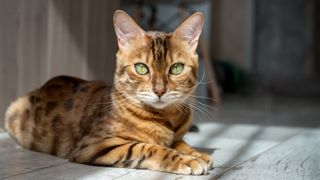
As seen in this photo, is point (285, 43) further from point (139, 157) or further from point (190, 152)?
point (139, 157)

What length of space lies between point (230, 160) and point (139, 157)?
49cm

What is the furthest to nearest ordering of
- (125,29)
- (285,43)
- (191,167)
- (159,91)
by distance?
1. (285,43)
2. (125,29)
3. (159,91)
4. (191,167)

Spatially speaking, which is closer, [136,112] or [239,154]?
[136,112]

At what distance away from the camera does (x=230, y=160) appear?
2.30m

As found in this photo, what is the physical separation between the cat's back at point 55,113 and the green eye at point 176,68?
0.36 meters

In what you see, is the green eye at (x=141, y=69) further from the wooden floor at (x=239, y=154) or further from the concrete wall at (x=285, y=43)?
the concrete wall at (x=285, y=43)

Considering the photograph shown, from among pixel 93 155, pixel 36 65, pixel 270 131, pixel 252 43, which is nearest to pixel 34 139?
pixel 93 155

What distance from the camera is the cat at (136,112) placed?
2.00 metres

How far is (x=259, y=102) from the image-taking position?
19.3 feet

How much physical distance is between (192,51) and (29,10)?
1246 mm

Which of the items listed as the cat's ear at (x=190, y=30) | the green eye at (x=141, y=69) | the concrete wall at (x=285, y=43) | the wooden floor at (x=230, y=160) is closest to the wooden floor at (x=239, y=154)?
the wooden floor at (x=230, y=160)

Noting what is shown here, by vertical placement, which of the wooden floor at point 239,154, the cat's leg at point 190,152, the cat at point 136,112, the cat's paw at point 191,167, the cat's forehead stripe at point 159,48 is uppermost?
the cat's forehead stripe at point 159,48

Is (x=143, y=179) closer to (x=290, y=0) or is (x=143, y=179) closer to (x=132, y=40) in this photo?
(x=132, y=40)

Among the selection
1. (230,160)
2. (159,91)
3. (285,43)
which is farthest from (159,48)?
(285,43)
